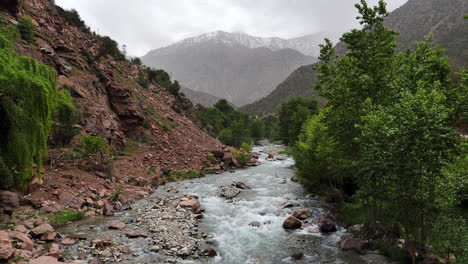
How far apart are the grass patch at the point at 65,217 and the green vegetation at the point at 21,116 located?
281 centimetres

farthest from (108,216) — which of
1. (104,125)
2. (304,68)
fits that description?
(304,68)

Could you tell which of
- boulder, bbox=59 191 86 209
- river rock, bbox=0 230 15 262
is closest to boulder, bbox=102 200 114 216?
boulder, bbox=59 191 86 209

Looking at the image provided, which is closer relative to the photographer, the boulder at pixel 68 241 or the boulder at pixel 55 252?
the boulder at pixel 55 252

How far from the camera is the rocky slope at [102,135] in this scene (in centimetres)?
1962

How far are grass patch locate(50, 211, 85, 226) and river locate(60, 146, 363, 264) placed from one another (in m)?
0.54

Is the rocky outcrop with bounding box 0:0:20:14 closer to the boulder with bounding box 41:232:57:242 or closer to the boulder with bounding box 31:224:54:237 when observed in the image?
the boulder with bounding box 31:224:54:237

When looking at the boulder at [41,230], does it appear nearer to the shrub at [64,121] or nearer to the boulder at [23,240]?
the boulder at [23,240]

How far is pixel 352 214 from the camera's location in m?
20.4

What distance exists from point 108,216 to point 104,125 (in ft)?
51.1

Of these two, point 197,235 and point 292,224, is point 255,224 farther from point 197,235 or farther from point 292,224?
point 197,235

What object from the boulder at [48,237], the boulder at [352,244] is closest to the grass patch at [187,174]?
the boulder at [48,237]

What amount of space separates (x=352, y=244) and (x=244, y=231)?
643 cm

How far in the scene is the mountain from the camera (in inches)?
4218

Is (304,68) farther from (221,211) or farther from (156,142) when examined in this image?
(221,211)
